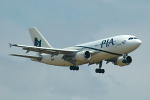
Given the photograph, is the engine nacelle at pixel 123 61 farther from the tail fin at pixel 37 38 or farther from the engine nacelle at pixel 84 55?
the tail fin at pixel 37 38

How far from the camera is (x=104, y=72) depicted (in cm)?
8412

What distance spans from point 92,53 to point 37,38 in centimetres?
1774

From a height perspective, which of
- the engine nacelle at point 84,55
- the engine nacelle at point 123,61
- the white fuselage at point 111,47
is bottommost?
the engine nacelle at point 123,61

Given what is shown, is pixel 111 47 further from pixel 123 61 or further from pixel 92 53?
pixel 123 61

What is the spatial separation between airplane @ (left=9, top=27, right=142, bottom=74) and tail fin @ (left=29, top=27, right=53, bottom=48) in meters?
4.57

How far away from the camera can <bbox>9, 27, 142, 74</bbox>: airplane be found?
74.8 m

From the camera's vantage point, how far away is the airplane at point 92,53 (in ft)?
245

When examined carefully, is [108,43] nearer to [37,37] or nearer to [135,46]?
[135,46]

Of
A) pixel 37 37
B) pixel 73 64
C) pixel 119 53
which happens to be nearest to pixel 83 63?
pixel 73 64

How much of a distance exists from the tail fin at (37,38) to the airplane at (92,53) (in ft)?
15.0

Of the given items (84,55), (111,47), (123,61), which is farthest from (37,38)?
(123,61)

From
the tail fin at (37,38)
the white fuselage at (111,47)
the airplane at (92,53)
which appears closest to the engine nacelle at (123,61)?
the airplane at (92,53)

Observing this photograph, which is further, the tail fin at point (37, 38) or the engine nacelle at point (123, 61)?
the tail fin at point (37, 38)

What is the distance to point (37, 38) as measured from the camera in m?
91.3
